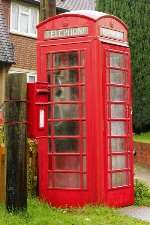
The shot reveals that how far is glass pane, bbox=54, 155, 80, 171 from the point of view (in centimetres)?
802

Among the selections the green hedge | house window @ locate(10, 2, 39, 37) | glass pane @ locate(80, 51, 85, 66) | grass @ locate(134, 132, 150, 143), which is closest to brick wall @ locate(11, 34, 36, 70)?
house window @ locate(10, 2, 39, 37)

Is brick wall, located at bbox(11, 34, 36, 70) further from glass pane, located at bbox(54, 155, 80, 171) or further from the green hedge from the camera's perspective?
glass pane, located at bbox(54, 155, 80, 171)

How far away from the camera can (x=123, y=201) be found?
8.40 m

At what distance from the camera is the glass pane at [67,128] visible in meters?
8.04

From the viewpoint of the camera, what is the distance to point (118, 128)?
8.40 meters

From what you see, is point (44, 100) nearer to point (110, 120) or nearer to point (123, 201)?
point (110, 120)

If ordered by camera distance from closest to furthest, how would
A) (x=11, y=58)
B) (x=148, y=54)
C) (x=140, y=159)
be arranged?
1. (x=140, y=159)
2. (x=148, y=54)
3. (x=11, y=58)

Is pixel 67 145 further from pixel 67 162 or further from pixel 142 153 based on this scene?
pixel 142 153

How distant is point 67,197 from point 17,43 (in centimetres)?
1562

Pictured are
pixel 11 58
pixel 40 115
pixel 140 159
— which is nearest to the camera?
pixel 40 115

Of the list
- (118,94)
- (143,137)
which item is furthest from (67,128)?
(143,137)

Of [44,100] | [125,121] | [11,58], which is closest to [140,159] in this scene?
[125,121]

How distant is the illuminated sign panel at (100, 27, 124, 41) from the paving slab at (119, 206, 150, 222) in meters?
2.54

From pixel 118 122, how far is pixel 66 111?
2.71 feet
